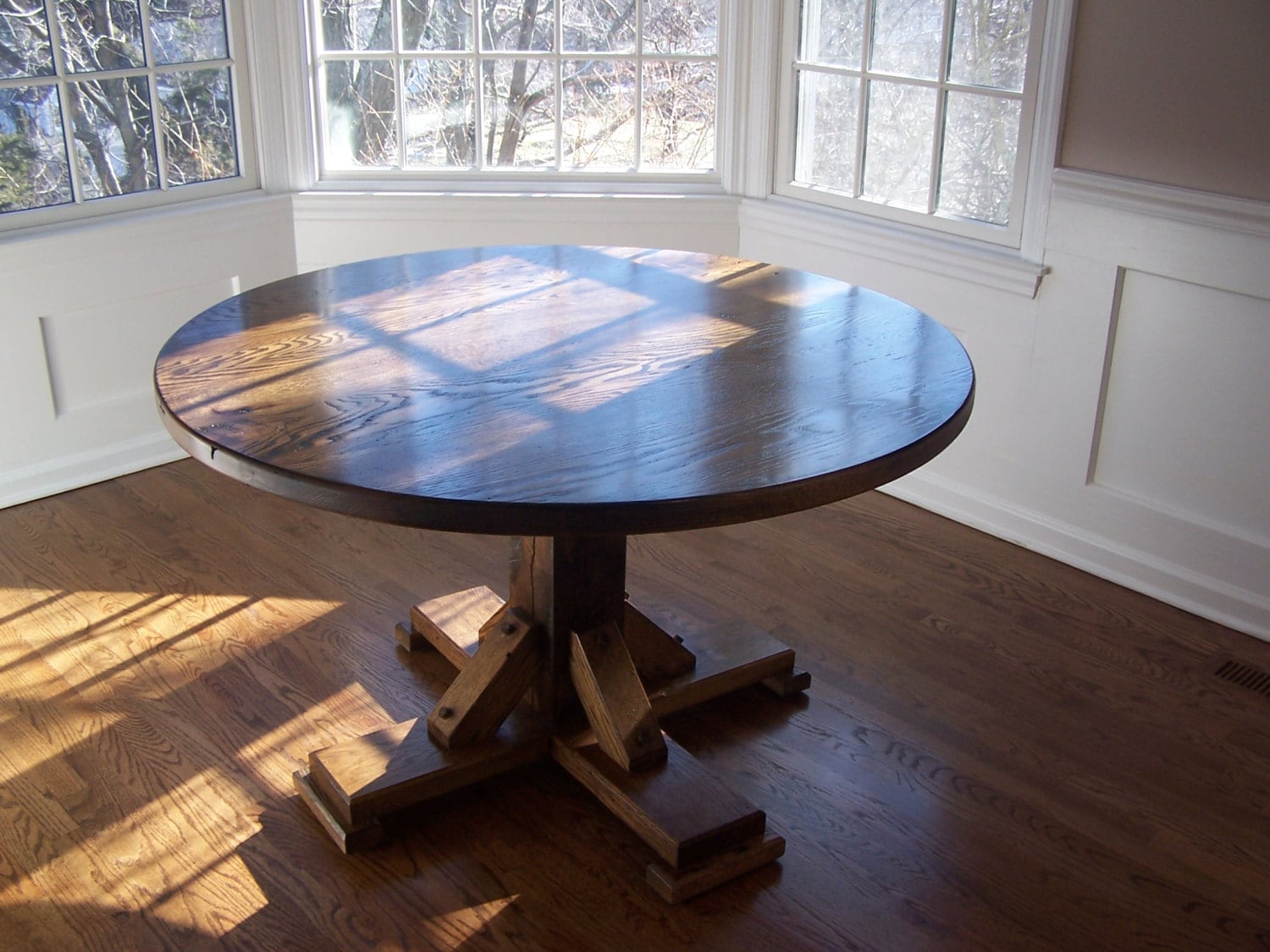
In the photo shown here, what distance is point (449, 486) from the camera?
159 cm

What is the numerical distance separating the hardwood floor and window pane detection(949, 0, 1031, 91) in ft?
3.52

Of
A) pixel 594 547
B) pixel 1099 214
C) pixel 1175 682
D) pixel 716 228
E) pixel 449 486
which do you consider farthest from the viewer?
pixel 716 228

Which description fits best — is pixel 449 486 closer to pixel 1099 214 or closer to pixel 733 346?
pixel 733 346

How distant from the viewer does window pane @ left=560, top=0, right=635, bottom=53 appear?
352 cm

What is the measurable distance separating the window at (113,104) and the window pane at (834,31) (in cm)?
154

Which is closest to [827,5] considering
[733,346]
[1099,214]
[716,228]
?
[716,228]

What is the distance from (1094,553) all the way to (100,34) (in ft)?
8.89

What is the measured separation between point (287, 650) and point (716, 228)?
1.73m

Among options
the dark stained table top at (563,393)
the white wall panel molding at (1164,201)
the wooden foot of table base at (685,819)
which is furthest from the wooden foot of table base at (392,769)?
the white wall panel molding at (1164,201)

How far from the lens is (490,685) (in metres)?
2.14

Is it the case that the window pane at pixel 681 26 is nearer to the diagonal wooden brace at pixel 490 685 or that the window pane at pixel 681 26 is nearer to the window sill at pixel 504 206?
the window sill at pixel 504 206

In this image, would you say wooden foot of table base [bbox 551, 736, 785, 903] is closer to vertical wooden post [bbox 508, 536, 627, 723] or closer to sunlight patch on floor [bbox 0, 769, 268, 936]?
vertical wooden post [bbox 508, 536, 627, 723]

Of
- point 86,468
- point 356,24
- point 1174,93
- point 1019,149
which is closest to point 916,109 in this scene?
point 1019,149

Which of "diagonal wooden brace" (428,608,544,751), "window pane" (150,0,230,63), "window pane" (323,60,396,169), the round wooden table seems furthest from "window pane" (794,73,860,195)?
"diagonal wooden brace" (428,608,544,751)
